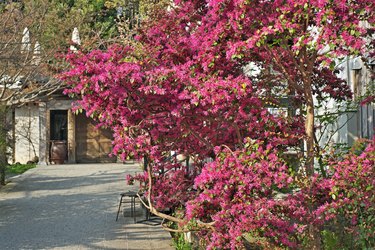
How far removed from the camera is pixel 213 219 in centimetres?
521

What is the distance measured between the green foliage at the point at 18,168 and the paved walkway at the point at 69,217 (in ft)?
6.18

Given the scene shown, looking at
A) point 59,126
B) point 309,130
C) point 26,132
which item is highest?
point 59,126

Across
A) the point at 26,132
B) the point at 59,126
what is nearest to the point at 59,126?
the point at 59,126

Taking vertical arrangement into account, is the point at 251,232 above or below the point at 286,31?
below

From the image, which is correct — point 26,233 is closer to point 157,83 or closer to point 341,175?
point 157,83

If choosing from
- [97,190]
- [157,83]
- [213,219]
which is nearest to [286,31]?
[157,83]

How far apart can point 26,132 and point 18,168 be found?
2.98 metres

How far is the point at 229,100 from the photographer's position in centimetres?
503

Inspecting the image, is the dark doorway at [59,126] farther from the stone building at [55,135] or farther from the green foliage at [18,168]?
the green foliage at [18,168]

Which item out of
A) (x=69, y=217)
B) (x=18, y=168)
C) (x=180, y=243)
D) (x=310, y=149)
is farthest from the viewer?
(x=18, y=168)

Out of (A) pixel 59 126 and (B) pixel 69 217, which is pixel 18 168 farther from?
(B) pixel 69 217

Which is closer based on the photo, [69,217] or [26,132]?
[69,217]

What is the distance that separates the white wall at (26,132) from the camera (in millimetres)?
24469

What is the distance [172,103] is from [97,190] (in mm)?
10595
